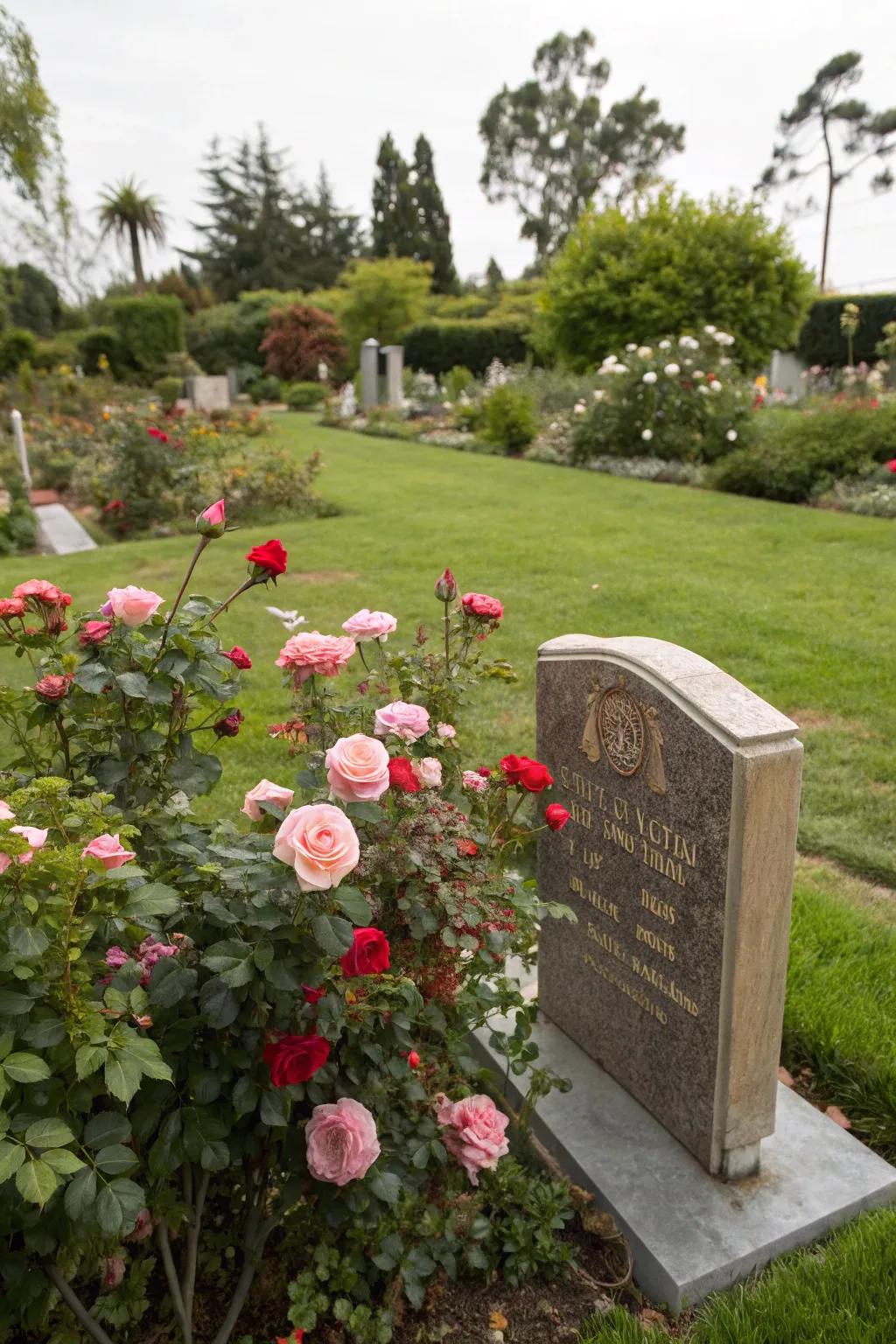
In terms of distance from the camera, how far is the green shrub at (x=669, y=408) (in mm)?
11391

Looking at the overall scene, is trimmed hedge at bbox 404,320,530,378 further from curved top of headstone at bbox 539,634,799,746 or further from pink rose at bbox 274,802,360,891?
pink rose at bbox 274,802,360,891

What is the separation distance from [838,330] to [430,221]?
24.8 metres

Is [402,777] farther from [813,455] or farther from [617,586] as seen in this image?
[813,455]

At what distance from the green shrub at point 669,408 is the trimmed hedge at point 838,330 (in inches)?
542

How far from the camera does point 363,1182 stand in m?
1.66

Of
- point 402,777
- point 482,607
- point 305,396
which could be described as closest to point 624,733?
point 482,607

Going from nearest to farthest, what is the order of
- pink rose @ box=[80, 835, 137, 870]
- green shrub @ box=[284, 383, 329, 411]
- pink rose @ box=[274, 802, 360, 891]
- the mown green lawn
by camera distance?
pink rose @ box=[274, 802, 360, 891] < pink rose @ box=[80, 835, 137, 870] < the mown green lawn < green shrub @ box=[284, 383, 329, 411]

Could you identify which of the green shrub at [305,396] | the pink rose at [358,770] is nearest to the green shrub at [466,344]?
the green shrub at [305,396]

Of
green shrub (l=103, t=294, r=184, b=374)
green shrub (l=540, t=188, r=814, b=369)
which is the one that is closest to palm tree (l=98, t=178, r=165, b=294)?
green shrub (l=103, t=294, r=184, b=374)

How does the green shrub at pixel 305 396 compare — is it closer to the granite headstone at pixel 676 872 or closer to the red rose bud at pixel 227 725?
the granite headstone at pixel 676 872

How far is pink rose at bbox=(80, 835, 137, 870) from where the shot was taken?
1.36 metres

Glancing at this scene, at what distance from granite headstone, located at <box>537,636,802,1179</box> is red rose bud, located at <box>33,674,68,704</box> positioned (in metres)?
1.17

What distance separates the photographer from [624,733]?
2189 millimetres

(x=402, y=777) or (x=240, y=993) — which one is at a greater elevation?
(x=402, y=777)
